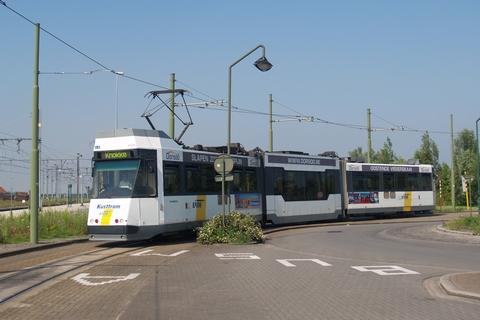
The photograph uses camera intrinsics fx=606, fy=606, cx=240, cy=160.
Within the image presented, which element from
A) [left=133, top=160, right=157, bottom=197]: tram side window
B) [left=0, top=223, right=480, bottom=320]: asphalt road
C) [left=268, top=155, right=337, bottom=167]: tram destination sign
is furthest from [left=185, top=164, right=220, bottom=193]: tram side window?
[left=268, top=155, right=337, bottom=167]: tram destination sign

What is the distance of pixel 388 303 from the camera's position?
8742mm

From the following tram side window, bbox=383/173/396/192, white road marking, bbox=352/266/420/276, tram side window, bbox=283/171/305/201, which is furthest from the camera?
tram side window, bbox=383/173/396/192

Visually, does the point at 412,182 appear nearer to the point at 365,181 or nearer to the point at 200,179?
the point at 365,181

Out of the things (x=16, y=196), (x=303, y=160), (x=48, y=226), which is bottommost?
(x=48, y=226)

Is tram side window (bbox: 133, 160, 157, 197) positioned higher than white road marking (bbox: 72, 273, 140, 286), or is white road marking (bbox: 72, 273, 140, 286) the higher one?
tram side window (bbox: 133, 160, 157, 197)

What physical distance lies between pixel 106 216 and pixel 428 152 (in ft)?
227

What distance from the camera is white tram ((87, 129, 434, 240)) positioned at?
61.5 feet

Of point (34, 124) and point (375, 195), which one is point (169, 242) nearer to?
point (34, 124)

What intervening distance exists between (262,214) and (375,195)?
10351 millimetres

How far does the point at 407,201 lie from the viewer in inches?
1428

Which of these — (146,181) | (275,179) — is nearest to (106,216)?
(146,181)

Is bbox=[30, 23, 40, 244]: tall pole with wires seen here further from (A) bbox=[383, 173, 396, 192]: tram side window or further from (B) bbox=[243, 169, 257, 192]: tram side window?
(A) bbox=[383, 173, 396, 192]: tram side window

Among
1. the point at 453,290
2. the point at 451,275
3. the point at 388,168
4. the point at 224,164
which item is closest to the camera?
the point at 453,290

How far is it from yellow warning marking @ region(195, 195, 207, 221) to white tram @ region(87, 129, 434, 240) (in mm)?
36
